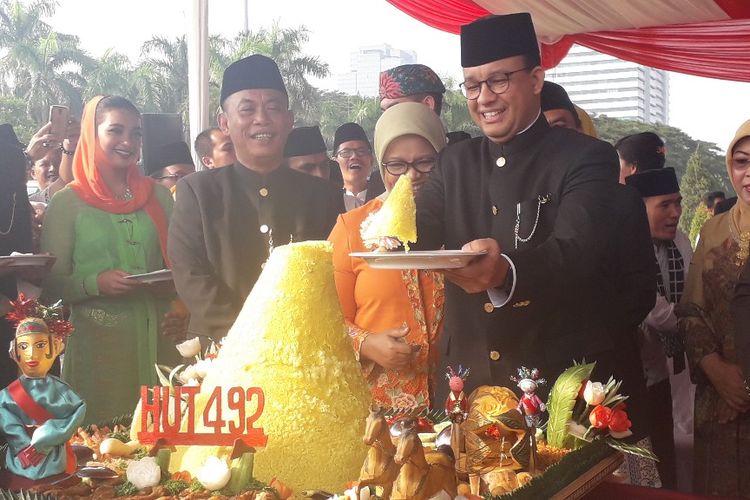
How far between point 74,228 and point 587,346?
1926mm

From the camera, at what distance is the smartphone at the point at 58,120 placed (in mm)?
3432

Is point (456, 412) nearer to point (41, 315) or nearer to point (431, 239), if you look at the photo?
point (41, 315)

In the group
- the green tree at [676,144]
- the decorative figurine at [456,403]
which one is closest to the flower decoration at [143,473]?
the decorative figurine at [456,403]

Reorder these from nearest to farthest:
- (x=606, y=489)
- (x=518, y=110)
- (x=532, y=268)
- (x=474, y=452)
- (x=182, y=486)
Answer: (x=182, y=486), (x=474, y=452), (x=606, y=489), (x=532, y=268), (x=518, y=110)

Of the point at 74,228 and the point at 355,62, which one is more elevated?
the point at 355,62

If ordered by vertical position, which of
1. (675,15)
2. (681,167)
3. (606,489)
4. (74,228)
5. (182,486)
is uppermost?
(675,15)

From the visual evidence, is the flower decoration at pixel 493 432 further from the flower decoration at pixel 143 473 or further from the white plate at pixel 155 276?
the white plate at pixel 155 276

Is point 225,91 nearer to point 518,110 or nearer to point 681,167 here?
point 518,110

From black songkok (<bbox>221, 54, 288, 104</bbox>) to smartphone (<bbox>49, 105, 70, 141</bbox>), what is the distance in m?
0.76

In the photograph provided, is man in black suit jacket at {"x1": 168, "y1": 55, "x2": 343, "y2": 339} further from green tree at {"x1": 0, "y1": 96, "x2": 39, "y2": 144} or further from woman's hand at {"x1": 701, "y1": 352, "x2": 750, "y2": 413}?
woman's hand at {"x1": 701, "y1": 352, "x2": 750, "y2": 413}

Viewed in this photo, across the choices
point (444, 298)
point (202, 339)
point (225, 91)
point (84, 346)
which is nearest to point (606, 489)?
point (444, 298)

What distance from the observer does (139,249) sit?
333cm

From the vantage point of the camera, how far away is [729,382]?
3.17 metres

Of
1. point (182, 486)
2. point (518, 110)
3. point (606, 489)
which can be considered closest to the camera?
point (182, 486)
